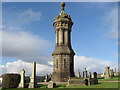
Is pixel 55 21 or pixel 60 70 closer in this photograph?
pixel 60 70

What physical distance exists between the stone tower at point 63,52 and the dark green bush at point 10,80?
25.2 ft

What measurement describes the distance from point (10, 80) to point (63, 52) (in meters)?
11.4

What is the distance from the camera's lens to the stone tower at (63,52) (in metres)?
36.4

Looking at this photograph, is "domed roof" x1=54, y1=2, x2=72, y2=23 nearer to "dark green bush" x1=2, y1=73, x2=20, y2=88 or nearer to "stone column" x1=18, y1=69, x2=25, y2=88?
"stone column" x1=18, y1=69, x2=25, y2=88

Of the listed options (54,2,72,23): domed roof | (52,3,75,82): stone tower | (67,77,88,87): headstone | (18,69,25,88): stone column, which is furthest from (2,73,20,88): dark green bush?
(54,2,72,23): domed roof

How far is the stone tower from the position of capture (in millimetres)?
36438

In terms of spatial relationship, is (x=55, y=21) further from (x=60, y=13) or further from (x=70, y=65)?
(x=70, y=65)

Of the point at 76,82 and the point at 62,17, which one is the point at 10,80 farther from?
the point at 62,17

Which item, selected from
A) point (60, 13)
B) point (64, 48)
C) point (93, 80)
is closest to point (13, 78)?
point (64, 48)

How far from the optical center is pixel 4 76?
32.5 metres

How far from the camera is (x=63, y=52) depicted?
36719 mm

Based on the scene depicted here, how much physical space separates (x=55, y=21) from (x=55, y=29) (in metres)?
1.72

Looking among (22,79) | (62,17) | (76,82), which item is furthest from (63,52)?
(22,79)

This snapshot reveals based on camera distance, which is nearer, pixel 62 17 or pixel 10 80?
pixel 10 80
